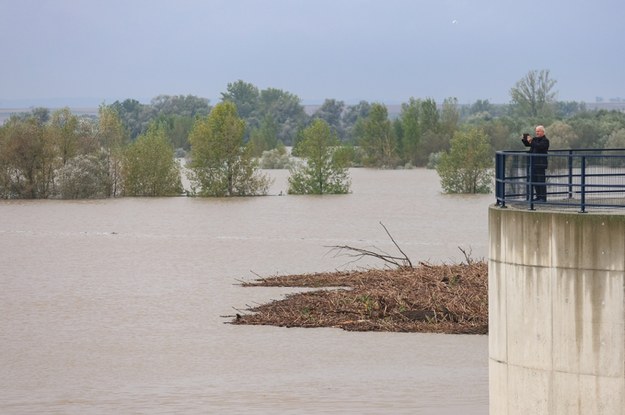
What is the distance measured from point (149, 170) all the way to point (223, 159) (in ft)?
15.2

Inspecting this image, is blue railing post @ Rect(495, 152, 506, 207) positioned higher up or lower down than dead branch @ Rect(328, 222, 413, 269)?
higher up

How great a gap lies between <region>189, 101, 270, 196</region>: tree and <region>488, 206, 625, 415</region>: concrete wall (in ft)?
220

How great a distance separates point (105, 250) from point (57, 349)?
23432 mm

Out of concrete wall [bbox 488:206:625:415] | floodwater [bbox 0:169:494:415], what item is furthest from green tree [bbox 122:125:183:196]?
concrete wall [bbox 488:206:625:415]

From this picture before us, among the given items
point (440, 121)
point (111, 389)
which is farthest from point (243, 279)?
point (440, 121)

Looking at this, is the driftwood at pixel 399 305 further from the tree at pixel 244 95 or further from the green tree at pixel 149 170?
the tree at pixel 244 95

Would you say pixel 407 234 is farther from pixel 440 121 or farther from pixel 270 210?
pixel 440 121

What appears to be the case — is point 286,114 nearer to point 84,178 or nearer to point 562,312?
point 84,178

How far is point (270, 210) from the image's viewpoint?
7244 centimetres

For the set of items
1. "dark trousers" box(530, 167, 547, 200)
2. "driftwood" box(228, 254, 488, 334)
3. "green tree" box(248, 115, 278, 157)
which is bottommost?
"driftwood" box(228, 254, 488, 334)

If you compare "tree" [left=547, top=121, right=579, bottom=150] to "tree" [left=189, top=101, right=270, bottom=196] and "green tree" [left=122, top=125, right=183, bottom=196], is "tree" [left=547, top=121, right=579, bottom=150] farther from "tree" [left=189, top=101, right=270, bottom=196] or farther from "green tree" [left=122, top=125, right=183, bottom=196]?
"green tree" [left=122, top=125, right=183, bottom=196]

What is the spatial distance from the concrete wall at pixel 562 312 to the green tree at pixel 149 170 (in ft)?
219

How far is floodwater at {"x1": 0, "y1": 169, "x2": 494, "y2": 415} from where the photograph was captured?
72.6 ft

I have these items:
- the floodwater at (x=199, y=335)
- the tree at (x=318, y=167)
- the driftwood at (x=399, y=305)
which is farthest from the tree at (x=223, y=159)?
the driftwood at (x=399, y=305)
